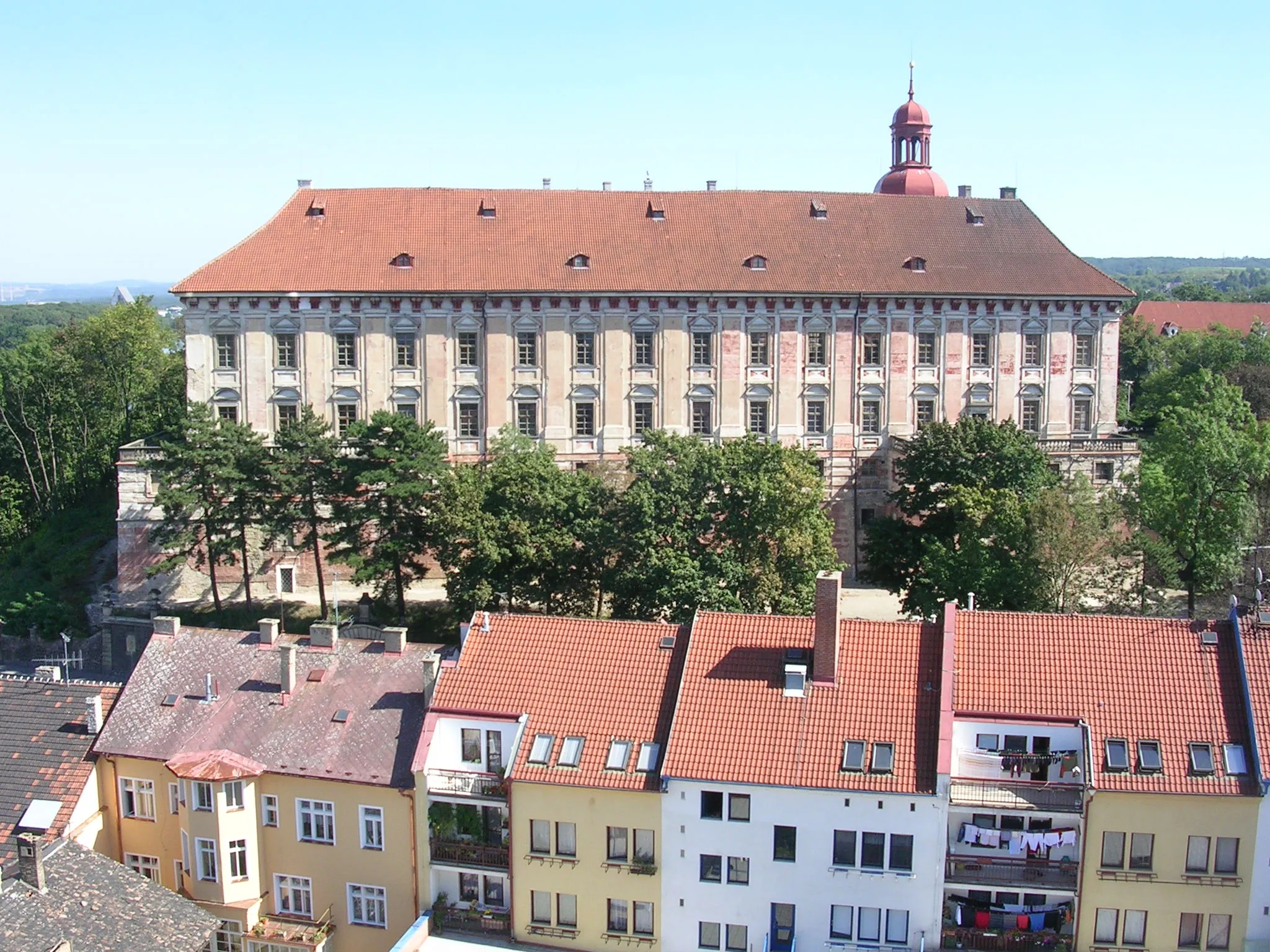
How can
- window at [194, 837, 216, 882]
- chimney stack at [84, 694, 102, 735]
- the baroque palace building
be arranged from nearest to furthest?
window at [194, 837, 216, 882] < chimney stack at [84, 694, 102, 735] < the baroque palace building

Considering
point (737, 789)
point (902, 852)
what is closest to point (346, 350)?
point (737, 789)

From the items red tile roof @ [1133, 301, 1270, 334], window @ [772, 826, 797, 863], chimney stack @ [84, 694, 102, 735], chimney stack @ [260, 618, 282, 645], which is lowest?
window @ [772, 826, 797, 863]

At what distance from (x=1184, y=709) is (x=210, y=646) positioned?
26071 mm

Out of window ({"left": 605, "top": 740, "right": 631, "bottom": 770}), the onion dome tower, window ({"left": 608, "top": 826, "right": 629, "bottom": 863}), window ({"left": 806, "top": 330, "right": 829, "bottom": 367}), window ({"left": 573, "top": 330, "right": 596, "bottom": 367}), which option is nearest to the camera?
window ({"left": 605, "top": 740, "right": 631, "bottom": 770})

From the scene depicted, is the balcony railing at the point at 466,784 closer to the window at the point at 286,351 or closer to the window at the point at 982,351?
the window at the point at 286,351

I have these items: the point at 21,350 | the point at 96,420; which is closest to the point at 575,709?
the point at 96,420

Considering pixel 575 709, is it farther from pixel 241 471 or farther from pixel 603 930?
pixel 241 471

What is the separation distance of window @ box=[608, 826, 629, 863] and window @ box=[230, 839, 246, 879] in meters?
9.86

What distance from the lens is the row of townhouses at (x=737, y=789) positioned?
102ft

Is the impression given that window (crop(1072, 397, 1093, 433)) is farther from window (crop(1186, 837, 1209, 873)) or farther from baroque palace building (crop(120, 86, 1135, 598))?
window (crop(1186, 837, 1209, 873))

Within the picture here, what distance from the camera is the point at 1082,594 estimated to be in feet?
152

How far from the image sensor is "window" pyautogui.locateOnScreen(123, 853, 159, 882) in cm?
3628

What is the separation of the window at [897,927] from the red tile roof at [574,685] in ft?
20.5

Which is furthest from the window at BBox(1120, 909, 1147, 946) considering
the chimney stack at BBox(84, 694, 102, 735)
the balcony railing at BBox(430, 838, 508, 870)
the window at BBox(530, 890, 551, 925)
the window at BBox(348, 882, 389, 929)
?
the chimney stack at BBox(84, 694, 102, 735)
